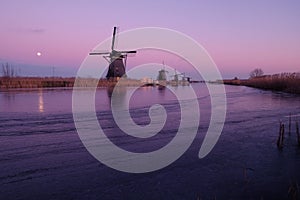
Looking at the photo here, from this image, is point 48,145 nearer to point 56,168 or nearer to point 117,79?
point 56,168

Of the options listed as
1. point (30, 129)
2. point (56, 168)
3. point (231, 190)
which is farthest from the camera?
point (30, 129)

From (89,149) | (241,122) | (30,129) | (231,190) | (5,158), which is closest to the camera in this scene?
(231,190)

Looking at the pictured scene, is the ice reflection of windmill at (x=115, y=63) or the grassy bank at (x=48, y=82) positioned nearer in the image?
the grassy bank at (x=48, y=82)

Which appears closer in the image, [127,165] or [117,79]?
[127,165]

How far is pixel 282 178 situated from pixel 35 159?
6317 mm

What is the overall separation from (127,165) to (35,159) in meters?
2.53

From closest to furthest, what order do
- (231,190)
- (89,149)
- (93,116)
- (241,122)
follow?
(231,190)
(89,149)
(241,122)
(93,116)

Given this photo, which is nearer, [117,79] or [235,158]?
[235,158]

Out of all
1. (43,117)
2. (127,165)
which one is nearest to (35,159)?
(127,165)

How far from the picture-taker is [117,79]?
61562mm

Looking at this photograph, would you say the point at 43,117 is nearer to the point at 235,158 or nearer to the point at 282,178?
the point at 235,158

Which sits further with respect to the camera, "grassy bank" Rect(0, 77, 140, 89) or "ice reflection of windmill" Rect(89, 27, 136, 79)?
"ice reflection of windmill" Rect(89, 27, 136, 79)

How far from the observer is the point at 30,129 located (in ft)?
41.6

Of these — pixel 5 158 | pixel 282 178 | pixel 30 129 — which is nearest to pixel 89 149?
pixel 5 158
